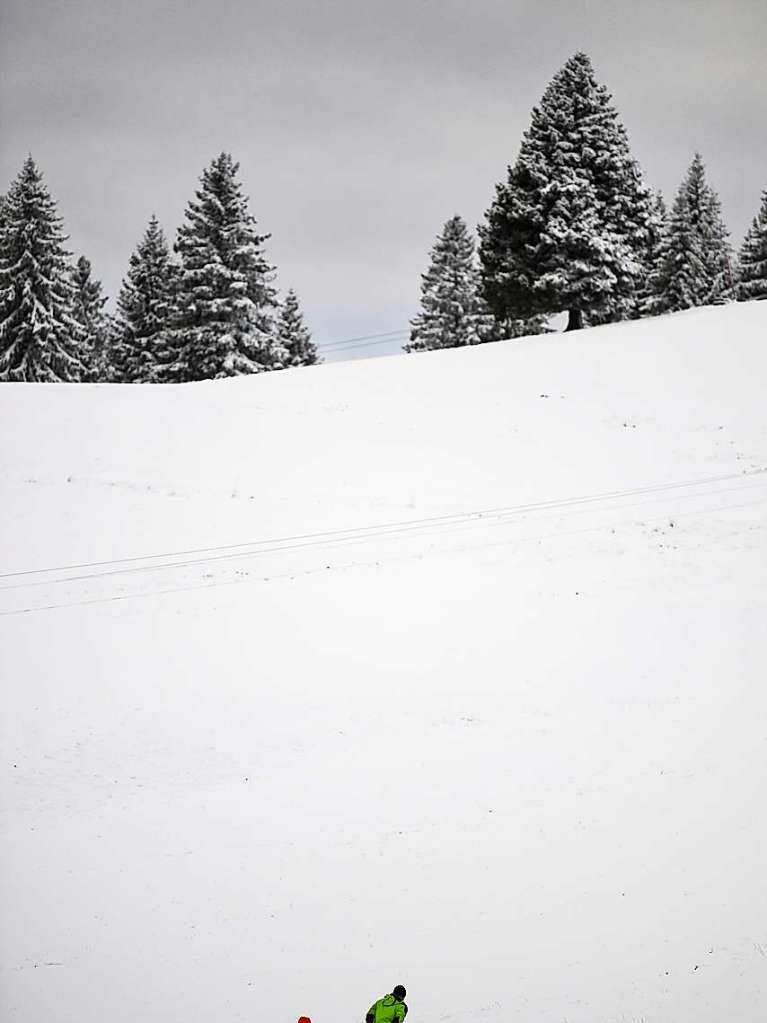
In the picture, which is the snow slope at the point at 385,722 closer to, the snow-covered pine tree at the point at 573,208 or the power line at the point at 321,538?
the power line at the point at 321,538

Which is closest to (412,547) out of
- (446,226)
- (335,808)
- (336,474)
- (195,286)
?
(336,474)

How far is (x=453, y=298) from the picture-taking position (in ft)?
142

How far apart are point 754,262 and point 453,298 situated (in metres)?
16.5

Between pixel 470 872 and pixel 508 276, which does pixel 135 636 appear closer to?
pixel 470 872

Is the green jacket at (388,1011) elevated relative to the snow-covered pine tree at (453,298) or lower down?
lower down

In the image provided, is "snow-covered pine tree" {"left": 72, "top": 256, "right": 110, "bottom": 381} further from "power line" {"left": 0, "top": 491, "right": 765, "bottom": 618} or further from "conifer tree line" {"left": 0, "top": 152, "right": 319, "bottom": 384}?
"power line" {"left": 0, "top": 491, "right": 765, "bottom": 618}

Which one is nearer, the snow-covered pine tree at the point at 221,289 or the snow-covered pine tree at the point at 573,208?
the snow-covered pine tree at the point at 573,208

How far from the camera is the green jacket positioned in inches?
217

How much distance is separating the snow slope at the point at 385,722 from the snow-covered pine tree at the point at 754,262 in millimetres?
25939

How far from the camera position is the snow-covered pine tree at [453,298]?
43094 mm

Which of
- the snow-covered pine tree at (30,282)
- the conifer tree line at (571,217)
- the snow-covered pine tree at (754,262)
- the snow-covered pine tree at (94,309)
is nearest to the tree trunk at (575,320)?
the conifer tree line at (571,217)

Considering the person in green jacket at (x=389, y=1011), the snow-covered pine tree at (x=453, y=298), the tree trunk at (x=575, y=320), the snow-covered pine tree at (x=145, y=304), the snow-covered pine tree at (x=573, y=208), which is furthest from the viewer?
the snow-covered pine tree at (x=453, y=298)

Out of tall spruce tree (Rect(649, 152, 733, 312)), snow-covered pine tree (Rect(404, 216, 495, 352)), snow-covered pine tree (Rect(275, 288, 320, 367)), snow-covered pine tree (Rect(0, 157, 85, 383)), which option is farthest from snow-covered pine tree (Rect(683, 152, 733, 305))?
snow-covered pine tree (Rect(0, 157, 85, 383))

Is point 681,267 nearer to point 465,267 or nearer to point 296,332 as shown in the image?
point 465,267
